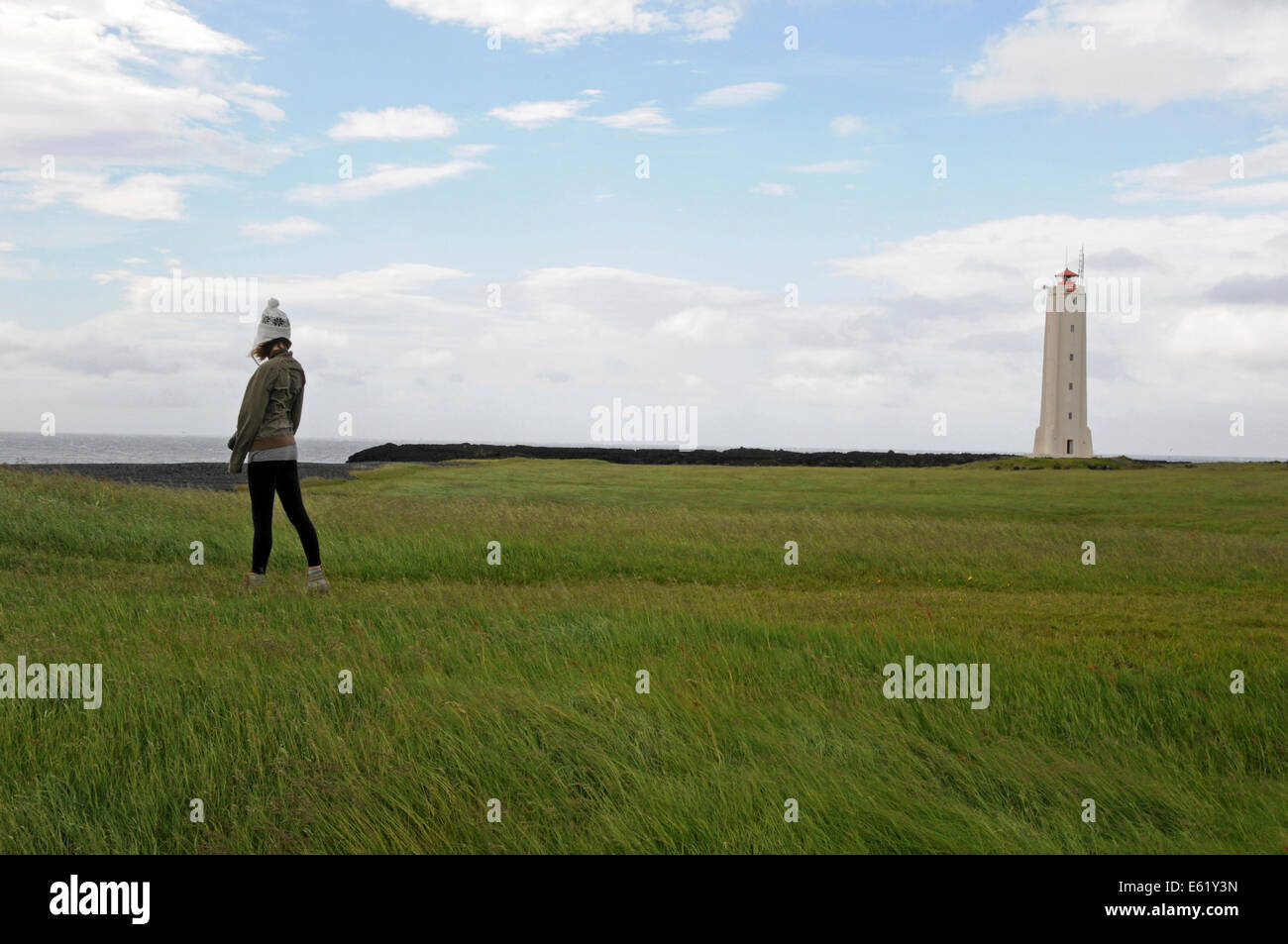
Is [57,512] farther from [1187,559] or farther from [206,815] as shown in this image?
[1187,559]

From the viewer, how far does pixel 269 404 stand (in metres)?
10.5

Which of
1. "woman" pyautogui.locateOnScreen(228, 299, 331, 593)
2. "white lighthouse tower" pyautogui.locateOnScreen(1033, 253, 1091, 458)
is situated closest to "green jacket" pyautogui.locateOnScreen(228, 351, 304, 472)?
"woman" pyautogui.locateOnScreen(228, 299, 331, 593)

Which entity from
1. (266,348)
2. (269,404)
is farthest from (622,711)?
(266,348)

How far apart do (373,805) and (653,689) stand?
2430 mm

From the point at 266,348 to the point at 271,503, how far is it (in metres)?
1.92

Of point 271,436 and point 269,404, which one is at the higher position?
point 269,404

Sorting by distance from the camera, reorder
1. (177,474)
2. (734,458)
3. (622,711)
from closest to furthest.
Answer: (622,711), (177,474), (734,458)

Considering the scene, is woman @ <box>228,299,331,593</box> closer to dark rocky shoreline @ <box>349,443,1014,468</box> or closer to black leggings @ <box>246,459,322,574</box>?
black leggings @ <box>246,459,322,574</box>

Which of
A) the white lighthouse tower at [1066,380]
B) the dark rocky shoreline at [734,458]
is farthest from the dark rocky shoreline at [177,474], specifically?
the white lighthouse tower at [1066,380]

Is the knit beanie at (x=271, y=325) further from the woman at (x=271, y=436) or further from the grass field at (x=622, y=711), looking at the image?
the grass field at (x=622, y=711)

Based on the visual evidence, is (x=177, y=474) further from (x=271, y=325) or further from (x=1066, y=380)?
(x=1066, y=380)

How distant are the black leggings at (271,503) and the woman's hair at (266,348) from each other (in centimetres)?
134
